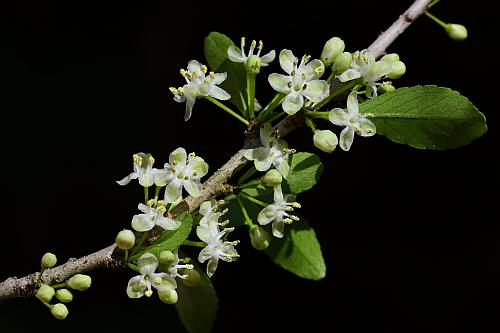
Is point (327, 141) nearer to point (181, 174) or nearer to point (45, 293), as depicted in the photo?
point (181, 174)

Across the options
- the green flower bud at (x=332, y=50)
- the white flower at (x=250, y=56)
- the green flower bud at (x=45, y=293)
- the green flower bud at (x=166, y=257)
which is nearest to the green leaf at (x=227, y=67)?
the white flower at (x=250, y=56)

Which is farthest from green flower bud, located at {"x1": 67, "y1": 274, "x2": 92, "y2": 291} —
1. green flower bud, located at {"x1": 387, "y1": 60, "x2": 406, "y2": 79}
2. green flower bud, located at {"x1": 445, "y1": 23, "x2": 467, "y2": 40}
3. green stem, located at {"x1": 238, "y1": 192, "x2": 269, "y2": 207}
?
green flower bud, located at {"x1": 445, "y1": 23, "x2": 467, "y2": 40}

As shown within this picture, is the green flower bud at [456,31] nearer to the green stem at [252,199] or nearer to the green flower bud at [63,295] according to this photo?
the green stem at [252,199]

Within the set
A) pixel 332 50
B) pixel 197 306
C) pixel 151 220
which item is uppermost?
pixel 332 50

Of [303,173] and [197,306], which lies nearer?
[303,173]

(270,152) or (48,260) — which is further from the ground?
(270,152)

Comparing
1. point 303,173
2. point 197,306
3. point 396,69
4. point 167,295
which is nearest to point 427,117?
point 396,69

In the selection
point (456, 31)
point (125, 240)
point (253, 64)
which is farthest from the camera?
point (456, 31)

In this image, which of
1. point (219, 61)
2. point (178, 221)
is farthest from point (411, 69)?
point (178, 221)
